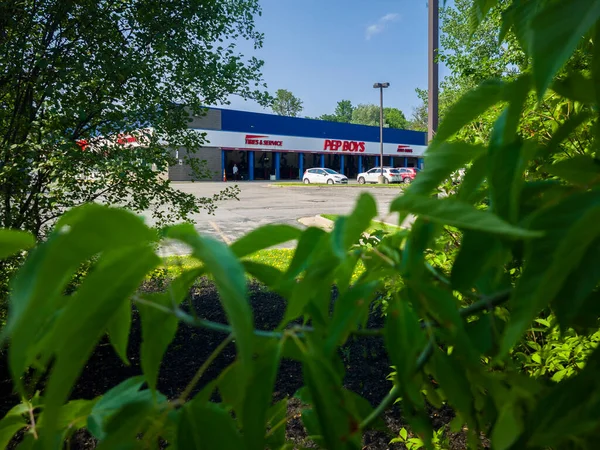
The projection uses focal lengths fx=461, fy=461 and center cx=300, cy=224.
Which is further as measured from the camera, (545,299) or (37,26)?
(37,26)

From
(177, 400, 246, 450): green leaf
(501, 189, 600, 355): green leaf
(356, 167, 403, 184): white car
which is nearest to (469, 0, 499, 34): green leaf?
(501, 189, 600, 355): green leaf

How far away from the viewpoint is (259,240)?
49 centimetres

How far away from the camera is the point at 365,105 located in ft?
247

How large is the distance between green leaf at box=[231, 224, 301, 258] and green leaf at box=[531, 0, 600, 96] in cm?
28

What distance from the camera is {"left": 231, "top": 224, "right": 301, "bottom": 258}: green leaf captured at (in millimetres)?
481

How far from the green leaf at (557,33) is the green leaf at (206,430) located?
422 mm

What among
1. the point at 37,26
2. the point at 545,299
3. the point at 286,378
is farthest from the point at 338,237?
the point at 37,26

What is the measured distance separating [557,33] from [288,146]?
129 feet

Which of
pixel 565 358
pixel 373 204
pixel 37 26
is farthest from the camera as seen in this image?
pixel 37 26

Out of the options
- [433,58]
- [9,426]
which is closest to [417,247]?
[9,426]

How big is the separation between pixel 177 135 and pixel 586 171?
14.3 feet

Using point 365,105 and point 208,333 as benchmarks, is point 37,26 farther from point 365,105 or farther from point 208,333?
point 365,105

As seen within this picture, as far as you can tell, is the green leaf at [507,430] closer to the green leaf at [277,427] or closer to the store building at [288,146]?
the green leaf at [277,427]

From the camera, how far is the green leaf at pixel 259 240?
481mm
